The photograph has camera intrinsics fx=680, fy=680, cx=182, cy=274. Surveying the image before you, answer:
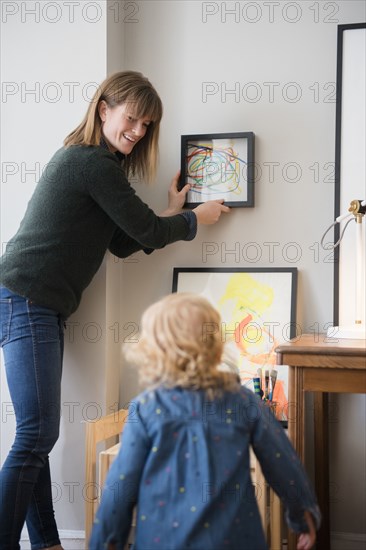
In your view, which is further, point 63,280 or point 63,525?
point 63,525

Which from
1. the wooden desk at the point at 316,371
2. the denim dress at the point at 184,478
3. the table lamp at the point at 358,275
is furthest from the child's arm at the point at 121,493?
the table lamp at the point at 358,275

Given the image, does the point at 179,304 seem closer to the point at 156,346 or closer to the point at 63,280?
the point at 156,346

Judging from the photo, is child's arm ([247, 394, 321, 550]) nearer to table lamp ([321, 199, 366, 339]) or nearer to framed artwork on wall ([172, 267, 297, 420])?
table lamp ([321, 199, 366, 339])

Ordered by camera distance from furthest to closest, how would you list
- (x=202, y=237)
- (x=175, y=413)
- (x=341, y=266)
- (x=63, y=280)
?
1. (x=202, y=237)
2. (x=341, y=266)
3. (x=63, y=280)
4. (x=175, y=413)

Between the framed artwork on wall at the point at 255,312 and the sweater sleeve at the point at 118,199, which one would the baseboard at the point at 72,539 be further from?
the sweater sleeve at the point at 118,199

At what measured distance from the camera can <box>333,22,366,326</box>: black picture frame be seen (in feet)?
7.41

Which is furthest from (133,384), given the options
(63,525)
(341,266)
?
(341,266)

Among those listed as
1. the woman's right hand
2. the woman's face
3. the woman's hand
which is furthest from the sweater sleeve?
the woman's hand

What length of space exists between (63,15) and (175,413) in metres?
1.58

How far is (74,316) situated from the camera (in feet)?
7.52

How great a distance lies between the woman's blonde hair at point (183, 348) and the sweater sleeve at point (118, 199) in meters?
0.62

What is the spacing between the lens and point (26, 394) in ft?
6.19

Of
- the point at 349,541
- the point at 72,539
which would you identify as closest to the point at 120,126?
the point at 72,539

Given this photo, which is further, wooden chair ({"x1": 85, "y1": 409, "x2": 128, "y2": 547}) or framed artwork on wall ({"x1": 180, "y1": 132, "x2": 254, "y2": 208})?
framed artwork on wall ({"x1": 180, "y1": 132, "x2": 254, "y2": 208})
